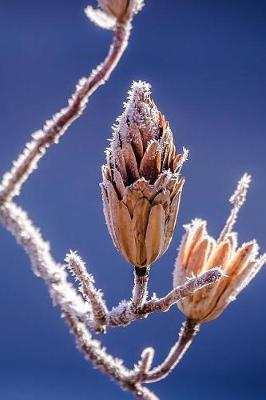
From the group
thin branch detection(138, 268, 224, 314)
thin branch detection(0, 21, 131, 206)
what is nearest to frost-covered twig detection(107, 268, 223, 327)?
thin branch detection(138, 268, 224, 314)

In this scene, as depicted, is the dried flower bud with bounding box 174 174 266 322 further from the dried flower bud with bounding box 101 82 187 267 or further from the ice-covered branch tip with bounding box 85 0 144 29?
the ice-covered branch tip with bounding box 85 0 144 29

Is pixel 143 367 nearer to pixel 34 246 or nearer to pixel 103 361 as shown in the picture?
pixel 103 361

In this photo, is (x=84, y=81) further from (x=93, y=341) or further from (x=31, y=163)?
(x=93, y=341)

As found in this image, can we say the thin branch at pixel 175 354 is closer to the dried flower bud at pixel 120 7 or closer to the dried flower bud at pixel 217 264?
the dried flower bud at pixel 217 264

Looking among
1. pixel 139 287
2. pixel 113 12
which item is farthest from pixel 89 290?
pixel 113 12

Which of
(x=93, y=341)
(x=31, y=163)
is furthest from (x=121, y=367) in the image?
(x=31, y=163)

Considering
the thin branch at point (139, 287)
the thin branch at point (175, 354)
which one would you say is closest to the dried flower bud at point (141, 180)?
the thin branch at point (139, 287)

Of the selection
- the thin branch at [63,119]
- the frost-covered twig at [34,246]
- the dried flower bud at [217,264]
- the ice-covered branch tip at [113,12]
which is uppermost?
the dried flower bud at [217,264]
